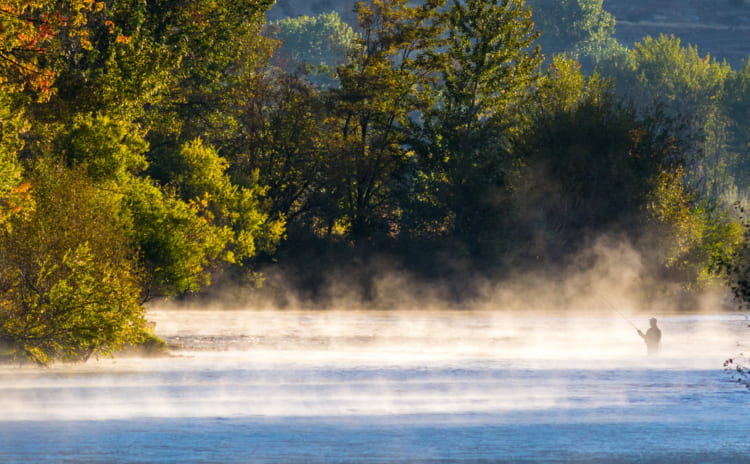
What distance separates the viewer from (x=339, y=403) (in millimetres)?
27328

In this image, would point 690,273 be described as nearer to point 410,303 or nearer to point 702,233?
point 702,233

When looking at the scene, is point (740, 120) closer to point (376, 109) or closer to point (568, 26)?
point (568, 26)

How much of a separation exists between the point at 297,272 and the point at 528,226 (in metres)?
12.8

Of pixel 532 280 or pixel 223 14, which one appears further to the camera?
pixel 532 280

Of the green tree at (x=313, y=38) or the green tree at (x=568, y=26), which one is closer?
the green tree at (x=313, y=38)

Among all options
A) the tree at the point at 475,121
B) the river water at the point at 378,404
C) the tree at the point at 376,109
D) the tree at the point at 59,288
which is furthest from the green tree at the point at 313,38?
the tree at the point at 59,288

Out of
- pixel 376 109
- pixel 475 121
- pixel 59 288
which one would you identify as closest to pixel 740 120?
pixel 475 121

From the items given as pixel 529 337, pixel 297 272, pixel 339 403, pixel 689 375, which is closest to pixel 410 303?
pixel 297 272

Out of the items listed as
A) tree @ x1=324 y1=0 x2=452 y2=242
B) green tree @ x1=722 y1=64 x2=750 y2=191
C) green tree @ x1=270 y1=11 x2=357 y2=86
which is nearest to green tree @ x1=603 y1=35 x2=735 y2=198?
green tree @ x1=722 y1=64 x2=750 y2=191

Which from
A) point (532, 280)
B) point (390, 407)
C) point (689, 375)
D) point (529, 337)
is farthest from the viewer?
point (532, 280)

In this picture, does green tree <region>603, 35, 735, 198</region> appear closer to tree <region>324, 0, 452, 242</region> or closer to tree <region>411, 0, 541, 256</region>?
tree <region>411, 0, 541, 256</region>

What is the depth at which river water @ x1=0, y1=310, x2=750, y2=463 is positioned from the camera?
67.9ft

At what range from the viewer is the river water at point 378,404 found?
20.7 meters

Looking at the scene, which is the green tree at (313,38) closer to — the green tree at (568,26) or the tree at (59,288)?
the green tree at (568,26)
